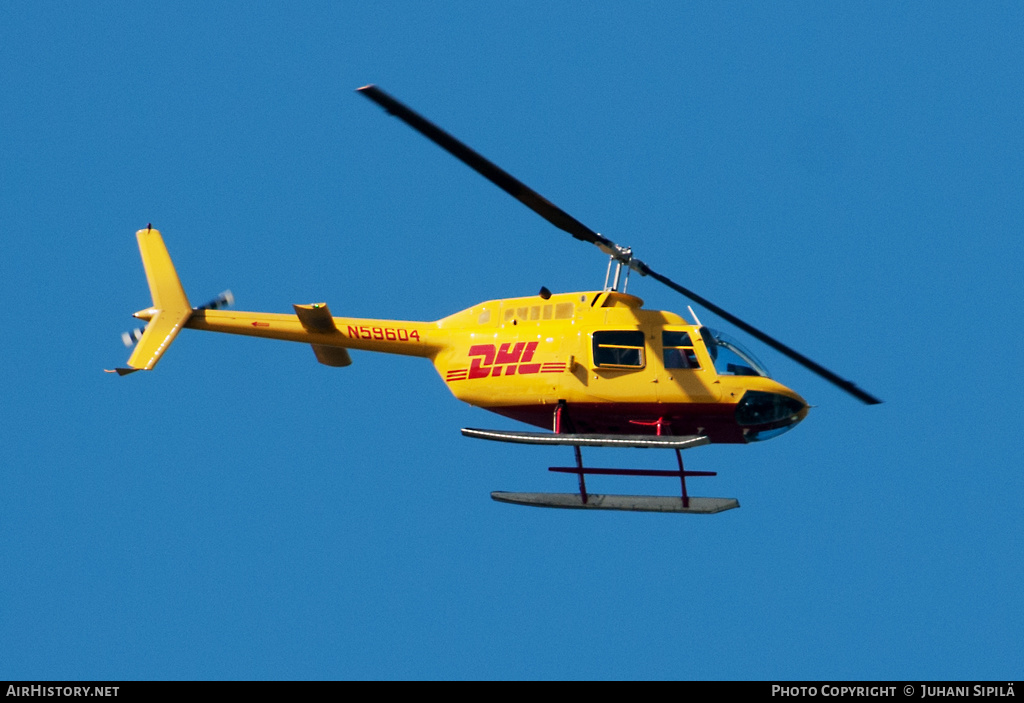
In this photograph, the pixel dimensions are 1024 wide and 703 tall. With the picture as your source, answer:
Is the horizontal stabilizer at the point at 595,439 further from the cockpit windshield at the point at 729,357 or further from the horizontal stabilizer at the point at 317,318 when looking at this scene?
the horizontal stabilizer at the point at 317,318

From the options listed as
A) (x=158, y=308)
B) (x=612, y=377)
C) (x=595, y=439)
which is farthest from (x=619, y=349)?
(x=158, y=308)

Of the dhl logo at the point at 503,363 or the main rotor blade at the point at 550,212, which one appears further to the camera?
the dhl logo at the point at 503,363

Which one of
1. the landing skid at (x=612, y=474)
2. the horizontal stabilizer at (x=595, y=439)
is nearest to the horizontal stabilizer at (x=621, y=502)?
the landing skid at (x=612, y=474)

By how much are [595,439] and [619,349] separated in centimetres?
161

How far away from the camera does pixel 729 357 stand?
24.7 m

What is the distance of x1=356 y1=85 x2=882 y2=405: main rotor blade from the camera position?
21062mm

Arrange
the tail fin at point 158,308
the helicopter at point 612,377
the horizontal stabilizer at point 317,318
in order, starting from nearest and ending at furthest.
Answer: the helicopter at point 612,377 → the horizontal stabilizer at point 317,318 → the tail fin at point 158,308

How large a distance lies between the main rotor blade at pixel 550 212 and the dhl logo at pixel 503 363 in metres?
1.88

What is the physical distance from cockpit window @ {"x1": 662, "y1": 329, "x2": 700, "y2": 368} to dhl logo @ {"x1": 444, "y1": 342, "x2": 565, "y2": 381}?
1.55m

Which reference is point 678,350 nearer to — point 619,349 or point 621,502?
point 619,349

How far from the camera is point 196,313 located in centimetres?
2684

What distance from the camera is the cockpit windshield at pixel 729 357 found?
24.5m
